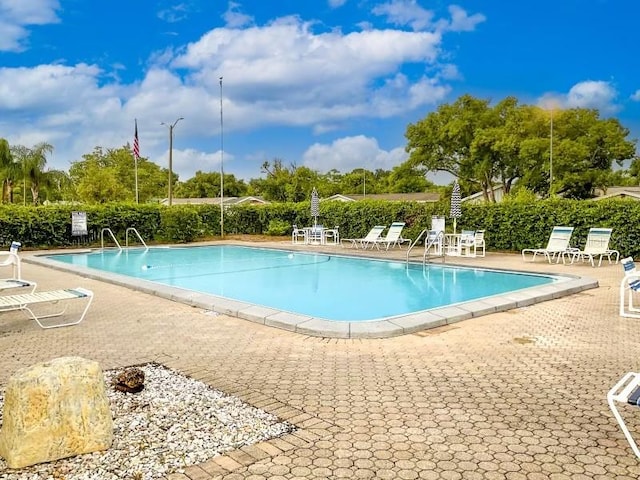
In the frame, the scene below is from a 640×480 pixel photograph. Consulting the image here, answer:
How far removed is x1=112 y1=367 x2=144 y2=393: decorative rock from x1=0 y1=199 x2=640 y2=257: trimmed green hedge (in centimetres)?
1312

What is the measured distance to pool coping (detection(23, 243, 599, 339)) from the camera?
590 cm

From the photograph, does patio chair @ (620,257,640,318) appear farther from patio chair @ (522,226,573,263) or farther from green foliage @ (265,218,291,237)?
green foliage @ (265,218,291,237)

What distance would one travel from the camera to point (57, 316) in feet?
22.3

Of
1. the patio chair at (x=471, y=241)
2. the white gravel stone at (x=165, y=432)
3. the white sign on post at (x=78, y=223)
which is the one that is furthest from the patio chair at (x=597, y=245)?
the white sign on post at (x=78, y=223)

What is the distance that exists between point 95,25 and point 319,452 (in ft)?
77.9

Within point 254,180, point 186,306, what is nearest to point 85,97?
point 186,306

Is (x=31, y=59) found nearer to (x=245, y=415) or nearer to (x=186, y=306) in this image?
(x=186, y=306)

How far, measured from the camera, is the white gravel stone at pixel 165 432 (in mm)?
2785

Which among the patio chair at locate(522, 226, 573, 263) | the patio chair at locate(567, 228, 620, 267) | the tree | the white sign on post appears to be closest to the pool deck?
the patio chair at locate(567, 228, 620, 267)

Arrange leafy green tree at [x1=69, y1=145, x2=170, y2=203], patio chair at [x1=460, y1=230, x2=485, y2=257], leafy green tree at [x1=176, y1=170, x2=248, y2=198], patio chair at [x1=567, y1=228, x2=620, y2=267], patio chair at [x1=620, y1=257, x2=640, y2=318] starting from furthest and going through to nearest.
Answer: leafy green tree at [x1=176, y1=170, x2=248, y2=198] < leafy green tree at [x1=69, y1=145, x2=170, y2=203] < patio chair at [x1=460, y1=230, x2=485, y2=257] < patio chair at [x1=567, y1=228, x2=620, y2=267] < patio chair at [x1=620, y1=257, x2=640, y2=318]

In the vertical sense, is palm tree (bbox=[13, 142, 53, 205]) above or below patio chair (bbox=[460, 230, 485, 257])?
above

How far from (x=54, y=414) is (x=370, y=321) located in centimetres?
393

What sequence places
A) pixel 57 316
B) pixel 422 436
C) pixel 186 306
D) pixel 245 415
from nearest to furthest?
pixel 422 436
pixel 245 415
pixel 57 316
pixel 186 306

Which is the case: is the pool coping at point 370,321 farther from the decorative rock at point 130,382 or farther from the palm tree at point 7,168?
the palm tree at point 7,168
